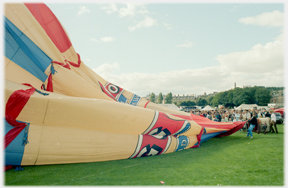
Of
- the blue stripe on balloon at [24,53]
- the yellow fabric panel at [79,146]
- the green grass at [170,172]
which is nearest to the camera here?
the green grass at [170,172]

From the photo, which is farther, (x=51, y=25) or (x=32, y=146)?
(x=51, y=25)

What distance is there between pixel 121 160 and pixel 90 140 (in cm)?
95

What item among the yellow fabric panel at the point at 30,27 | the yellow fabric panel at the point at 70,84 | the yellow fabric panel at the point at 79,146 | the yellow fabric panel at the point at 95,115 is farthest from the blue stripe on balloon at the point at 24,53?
the yellow fabric panel at the point at 79,146

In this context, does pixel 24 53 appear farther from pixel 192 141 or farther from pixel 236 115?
pixel 236 115

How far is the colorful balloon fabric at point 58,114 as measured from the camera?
4.05 meters

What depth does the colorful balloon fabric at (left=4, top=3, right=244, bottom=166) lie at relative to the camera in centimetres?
405

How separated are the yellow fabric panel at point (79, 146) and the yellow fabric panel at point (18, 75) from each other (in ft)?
5.22

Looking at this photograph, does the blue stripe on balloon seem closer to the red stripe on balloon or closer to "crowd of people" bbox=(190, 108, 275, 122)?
the red stripe on balloon

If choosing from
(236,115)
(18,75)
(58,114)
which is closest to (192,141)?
(58,114)

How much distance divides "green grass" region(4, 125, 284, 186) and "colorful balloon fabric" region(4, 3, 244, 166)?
299 millimetres

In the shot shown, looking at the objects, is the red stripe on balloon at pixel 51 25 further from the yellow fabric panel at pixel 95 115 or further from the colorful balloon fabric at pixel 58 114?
the yellow fabric panel at pixel 95 115

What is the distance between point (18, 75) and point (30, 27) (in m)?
1.42

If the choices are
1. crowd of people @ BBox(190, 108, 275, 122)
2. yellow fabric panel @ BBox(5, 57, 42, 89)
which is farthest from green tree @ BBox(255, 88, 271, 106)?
yellow fabric panel @ BBox(5, 57, 42, 89)

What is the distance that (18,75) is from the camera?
4.90 m
